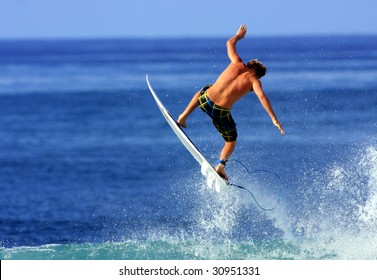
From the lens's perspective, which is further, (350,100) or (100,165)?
(350,100)

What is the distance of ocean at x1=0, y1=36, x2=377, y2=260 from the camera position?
1761 centimetres

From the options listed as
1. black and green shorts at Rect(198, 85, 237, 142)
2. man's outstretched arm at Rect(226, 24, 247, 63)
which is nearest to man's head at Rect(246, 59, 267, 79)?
man's outstretched arm at Rect(226, 24, 247, 63)

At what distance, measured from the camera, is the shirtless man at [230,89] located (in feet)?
46.1

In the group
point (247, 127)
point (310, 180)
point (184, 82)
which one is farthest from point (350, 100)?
point (310, 180)

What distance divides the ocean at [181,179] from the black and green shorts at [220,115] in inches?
116

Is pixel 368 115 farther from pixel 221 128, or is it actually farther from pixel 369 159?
pixel 221 128

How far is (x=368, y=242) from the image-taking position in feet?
55.6

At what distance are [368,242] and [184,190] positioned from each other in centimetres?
2032

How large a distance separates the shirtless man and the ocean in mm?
3053

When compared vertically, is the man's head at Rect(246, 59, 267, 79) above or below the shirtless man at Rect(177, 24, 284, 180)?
above

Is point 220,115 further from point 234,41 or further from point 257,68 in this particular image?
point 234,41

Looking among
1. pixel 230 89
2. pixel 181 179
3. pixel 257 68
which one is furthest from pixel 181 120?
pixel 181 179

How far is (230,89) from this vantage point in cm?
1421

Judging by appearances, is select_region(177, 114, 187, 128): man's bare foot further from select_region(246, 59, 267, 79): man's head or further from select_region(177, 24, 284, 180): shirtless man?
select_region(246, 59, 267, 79): man's head
